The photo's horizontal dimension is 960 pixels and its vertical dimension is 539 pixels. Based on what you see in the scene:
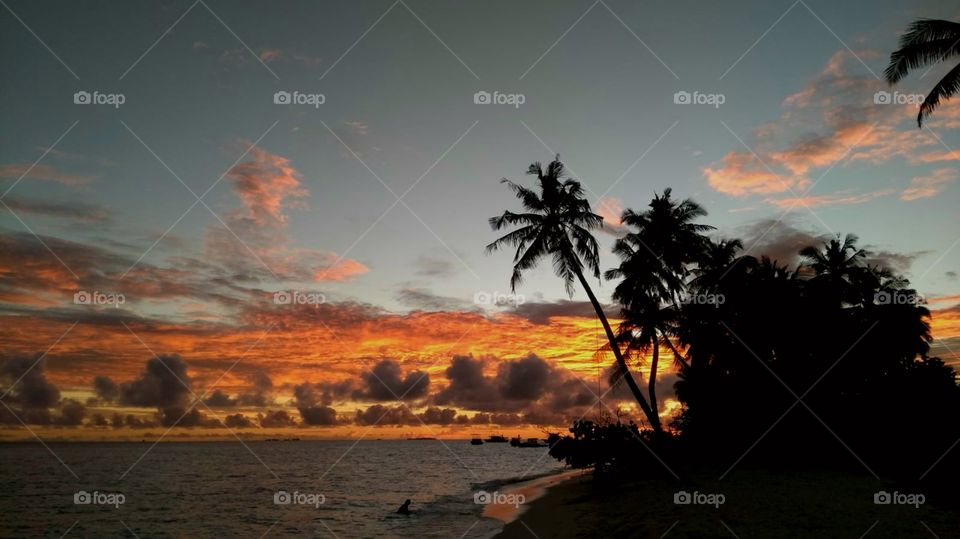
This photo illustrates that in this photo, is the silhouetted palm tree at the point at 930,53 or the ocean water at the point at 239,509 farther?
the ocean water at the point at 239,509

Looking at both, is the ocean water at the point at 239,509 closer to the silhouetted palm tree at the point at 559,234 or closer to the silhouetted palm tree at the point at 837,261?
the silhouetted palm tree at the point at 559,234

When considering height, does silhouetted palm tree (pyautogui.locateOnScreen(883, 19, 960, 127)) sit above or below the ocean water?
above

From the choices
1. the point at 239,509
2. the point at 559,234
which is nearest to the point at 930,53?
the point at 559,234

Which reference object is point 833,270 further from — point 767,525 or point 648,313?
point 767,525

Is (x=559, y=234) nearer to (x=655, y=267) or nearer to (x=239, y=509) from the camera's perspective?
(x=655, y=267)

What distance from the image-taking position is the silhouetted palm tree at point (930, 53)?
18.8 m

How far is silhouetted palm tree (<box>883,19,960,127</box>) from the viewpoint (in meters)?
18.8

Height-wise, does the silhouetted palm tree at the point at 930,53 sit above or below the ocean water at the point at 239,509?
above

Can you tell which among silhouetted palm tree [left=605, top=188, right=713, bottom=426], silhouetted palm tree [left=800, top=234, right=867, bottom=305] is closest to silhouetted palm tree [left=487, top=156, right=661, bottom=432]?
silhouetted palm tree [left=605, top=188, right=713, bottom=426]

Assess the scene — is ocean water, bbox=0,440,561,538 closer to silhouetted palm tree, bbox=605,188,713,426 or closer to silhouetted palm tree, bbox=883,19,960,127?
silhouetted palm tree, bbox=605,188,713,426

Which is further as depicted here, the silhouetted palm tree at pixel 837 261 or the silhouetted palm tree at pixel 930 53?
the silhouetted palm tree at pixel 837 261

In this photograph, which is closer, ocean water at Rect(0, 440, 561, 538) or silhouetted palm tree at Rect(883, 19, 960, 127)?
silhouetted palm tree at Rect(883, 19, 960, 127)

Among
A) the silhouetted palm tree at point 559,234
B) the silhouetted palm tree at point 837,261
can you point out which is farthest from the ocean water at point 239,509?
the silhouetted palm tree at point 837,261

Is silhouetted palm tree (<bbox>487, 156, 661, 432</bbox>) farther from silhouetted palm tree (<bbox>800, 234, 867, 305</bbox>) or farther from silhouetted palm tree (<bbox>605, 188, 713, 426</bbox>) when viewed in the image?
silhouetted palm tree (<bbox>800, 234, 867, 305</bbox>)
